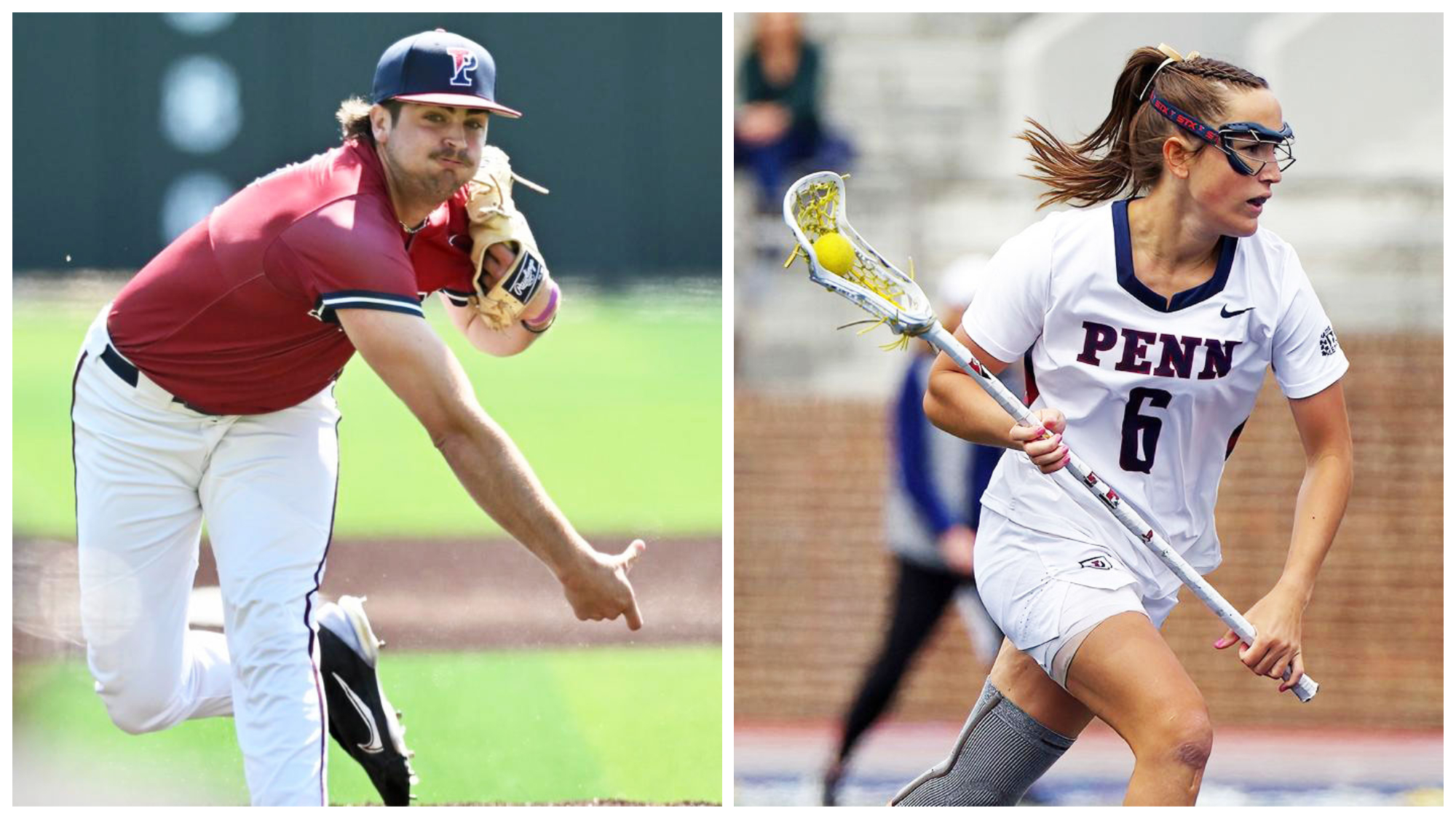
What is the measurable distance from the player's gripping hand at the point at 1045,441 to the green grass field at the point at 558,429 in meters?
1.89

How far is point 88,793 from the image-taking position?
457 cm

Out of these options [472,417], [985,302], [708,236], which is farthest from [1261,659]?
[708,236]

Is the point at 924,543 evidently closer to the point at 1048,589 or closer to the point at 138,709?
the point at 1048,589

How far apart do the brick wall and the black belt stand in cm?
325

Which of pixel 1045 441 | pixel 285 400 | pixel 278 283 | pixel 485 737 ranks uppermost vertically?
pixel 278 283

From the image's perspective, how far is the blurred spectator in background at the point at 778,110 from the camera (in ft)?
20.9

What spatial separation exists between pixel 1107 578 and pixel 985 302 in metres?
0.59

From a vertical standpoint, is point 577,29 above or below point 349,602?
above

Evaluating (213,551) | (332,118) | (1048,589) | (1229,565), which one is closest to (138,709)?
(213,551)

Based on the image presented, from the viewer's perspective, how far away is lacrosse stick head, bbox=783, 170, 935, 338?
11.0 ft

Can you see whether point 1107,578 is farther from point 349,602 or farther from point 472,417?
point 349,602

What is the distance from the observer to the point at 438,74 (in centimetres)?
370

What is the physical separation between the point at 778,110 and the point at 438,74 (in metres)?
2.96

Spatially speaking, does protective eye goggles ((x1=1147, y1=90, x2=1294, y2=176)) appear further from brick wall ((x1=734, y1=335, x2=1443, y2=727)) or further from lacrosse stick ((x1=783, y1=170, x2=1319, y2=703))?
brick wall ((x1=734, y1=335, x2=1443, y2=727))
